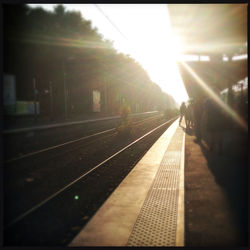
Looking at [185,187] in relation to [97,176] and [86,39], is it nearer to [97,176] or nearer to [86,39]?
[97,176]

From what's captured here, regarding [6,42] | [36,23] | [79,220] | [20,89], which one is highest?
[36,23]

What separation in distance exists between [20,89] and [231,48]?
75.8ft

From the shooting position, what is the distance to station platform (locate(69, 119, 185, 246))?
3.52 metres

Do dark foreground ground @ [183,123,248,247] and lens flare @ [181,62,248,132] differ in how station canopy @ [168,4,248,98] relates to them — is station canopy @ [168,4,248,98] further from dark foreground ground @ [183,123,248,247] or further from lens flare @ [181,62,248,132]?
dark foreground ground @ [183,123,248,247]

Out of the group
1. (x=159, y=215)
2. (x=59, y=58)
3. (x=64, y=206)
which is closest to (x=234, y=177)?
(x=159, y=215)

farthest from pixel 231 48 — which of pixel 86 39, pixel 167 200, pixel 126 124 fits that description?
pixel 86 39

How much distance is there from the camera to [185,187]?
5.57m

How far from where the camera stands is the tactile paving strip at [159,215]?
3523 mm

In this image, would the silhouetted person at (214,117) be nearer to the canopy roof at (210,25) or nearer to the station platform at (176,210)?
the station platform at (176,210)

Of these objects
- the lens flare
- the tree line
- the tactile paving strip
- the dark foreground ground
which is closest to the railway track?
the tactile paving strip

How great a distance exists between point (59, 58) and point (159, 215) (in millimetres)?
33414

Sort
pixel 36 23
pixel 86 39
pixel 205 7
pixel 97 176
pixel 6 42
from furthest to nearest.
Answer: pixel 86 39
pixel 36 23
pixel 6 42
pixel 205 7
pixel 97 176

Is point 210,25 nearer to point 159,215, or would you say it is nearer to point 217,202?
point 217,202

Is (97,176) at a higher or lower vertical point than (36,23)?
lower
